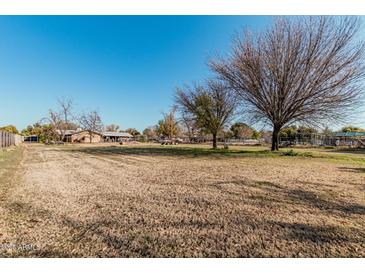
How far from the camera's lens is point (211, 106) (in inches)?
981

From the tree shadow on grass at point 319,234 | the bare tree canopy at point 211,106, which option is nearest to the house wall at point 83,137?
the bare tree canopy at point 211,106

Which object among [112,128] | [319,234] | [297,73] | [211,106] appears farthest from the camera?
[112,128]

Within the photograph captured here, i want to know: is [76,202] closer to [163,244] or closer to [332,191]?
[163,244]

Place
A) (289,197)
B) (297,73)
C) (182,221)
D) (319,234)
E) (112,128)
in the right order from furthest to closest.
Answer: (112,128) → (297,73) → (289,197) → (182,221) → (319,234)

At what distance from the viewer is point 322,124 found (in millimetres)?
15969

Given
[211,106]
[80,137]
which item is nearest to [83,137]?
[80,137]

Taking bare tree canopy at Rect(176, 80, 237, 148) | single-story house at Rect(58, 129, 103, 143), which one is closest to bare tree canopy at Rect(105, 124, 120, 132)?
single-story house at Rect(58, 129, 103, 143)

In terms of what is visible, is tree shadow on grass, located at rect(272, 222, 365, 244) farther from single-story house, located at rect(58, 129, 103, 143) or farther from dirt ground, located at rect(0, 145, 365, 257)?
single-story house, located at rect(58, 129, 103, 143)

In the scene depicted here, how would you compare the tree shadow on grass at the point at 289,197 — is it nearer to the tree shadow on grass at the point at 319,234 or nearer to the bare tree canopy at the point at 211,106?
the tree shadow on grass at the point at 319,234

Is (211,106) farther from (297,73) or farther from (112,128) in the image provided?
(112,128)

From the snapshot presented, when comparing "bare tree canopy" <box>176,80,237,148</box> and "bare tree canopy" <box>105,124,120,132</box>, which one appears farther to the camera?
"bare tree canopy" <box>105,124,120,132</box>

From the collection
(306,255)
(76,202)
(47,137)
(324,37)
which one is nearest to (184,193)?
(76,202)

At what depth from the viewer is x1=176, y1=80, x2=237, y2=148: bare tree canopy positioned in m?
24.8

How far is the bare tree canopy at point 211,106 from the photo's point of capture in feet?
81.4
